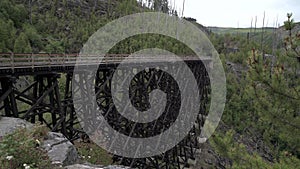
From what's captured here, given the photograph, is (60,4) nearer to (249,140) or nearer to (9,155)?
(249,140)

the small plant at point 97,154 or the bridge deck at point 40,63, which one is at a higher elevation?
the bridge deck at point 40,63

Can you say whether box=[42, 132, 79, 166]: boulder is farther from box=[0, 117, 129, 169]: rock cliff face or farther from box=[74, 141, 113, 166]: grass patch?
box=[74, 141, 113, 166]: grass patch

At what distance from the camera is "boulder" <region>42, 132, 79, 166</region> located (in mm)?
4832

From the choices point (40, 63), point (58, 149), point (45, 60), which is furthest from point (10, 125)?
point (45, 60)

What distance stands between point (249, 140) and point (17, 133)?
29.8 m

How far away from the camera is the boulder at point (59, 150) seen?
4.83m

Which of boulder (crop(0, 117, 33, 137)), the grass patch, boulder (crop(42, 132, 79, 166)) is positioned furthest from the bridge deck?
the grass patch

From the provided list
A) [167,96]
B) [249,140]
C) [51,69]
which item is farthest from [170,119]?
[249,140]

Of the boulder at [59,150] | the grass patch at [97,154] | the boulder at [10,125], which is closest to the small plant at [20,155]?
the boulder at [59,150]

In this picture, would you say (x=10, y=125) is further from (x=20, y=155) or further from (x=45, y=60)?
(x=45, y=60)

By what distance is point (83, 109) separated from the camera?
10.7m

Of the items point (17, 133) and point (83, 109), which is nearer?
point (17, 133)

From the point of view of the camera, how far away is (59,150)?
16.6 ft

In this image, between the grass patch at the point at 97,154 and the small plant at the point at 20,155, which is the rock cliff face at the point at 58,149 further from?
the grass patch at the point at 97,154
